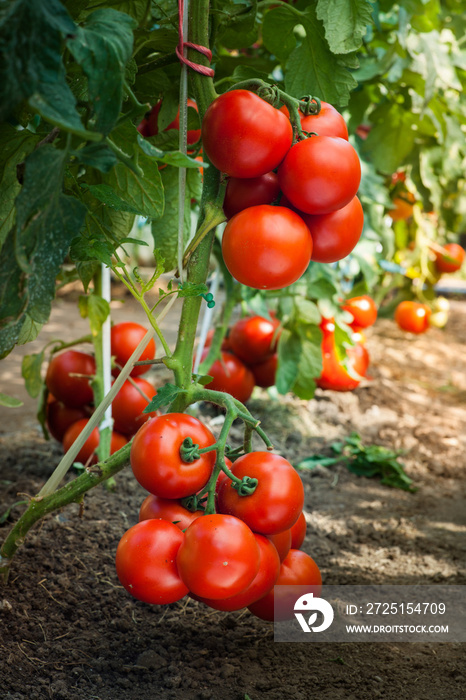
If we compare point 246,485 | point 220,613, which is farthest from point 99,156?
point 220,613

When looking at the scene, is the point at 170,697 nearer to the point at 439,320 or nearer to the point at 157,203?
the point at 157,203

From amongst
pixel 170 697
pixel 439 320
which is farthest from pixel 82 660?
pixel 439 320

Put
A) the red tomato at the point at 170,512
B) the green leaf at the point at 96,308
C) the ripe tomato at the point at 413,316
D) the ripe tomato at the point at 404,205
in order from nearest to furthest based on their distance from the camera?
1. the red tomato at the point at 170,512
2. the green leaf at the point at 96,308
3. the ripe tomato at the point at 404,205
4. the ripe tomato at the point at 413,316

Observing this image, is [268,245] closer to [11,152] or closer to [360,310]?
[11,152]

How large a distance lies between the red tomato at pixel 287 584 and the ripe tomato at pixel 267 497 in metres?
0.16

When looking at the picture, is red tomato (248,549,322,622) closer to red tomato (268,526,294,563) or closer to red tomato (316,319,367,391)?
red tomato (268,526,294,563)

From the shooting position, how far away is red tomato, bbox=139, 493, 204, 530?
0.99 meters

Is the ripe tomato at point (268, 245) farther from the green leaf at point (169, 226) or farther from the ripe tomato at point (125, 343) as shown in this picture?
the ripe tomato at point (125, 343)

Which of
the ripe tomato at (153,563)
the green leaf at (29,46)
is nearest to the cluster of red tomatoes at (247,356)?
the ripe tomato at (153,563)

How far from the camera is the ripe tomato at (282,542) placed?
1024 millimetres

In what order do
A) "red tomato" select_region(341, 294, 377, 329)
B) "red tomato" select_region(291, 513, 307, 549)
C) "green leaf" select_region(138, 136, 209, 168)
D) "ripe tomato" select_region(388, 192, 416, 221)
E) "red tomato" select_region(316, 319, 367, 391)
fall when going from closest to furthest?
1. "green leaf" select_region(138, 136, 209, 168)
2. "red tomato" select_region(291, 513, 307, 549)
3. "red tomato" select_region(316, 319, 367, 391)
4. "red tomato" select_region(341, 294, 377, 329)
5. "ripe tomato" select_region(388, 192, 416, 221)

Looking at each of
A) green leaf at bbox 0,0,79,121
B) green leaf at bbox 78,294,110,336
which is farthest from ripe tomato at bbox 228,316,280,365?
green leaf at bbox 0,0,79,121

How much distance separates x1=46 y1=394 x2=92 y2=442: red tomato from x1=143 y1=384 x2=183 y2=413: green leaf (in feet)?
2.91

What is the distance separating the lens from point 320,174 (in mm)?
866
